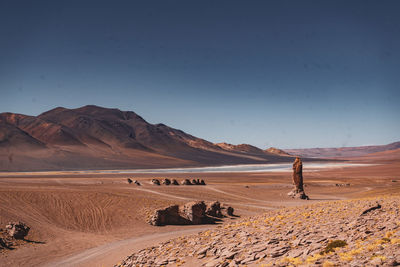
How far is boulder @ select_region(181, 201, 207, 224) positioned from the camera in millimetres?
24156

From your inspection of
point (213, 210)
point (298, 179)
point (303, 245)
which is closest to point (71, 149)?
point (298, 179)

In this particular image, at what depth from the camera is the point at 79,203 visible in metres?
28.1

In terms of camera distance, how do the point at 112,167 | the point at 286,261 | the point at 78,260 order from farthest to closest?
1. the point at 112,167
2. the point at 78,260
3. the point at 286,261

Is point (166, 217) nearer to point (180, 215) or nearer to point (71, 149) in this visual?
point (180, 215)

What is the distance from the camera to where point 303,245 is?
9.06m

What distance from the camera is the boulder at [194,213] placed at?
24.2 m

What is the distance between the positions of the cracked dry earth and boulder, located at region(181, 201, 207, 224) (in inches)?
388

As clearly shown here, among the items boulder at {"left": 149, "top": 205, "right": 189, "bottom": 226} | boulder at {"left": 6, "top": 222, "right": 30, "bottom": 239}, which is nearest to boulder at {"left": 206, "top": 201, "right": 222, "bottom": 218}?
boulder at {"left": 149, "top": 205, "right": 189, "bottom": 226}

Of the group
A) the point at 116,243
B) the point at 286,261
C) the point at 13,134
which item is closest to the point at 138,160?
the point at 13,134

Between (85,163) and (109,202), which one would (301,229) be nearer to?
(109,202)

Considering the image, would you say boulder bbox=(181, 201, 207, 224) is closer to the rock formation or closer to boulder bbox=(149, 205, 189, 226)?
boulder bbox=(149, 205, 189, 226)

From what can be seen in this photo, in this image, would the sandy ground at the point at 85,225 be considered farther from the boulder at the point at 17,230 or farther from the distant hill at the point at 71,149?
the distant hill at the point at 71,149

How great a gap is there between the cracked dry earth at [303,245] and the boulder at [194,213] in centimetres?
985

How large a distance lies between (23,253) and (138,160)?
133590mm
